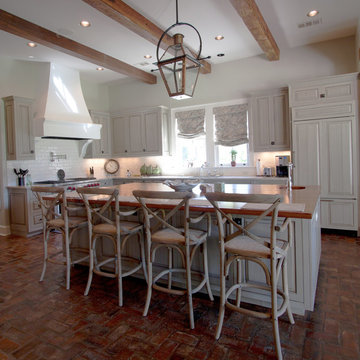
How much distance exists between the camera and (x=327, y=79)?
177 inches

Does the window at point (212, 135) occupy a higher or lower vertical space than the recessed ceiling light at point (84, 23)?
lower

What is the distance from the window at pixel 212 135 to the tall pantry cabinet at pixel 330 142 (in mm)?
1309

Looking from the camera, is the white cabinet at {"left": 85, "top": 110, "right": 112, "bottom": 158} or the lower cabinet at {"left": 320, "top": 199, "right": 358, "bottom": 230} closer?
the lower cabinet at {"left": 320, "top": 199, "right": 358, "bottom": 230}

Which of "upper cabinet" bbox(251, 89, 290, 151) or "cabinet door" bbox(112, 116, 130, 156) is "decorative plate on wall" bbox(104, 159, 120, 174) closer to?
"cabinet door" bbox(112, 116, 130, 156)

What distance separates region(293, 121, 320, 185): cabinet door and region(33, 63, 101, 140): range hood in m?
4.01

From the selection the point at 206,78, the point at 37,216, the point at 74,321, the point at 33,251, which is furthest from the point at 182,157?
the point at 74,321

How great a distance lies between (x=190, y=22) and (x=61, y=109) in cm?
→ 296

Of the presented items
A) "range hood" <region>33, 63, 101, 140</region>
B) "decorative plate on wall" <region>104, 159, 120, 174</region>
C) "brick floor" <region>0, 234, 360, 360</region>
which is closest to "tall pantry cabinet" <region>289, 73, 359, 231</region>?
"brick floor" <region>0, 234, 360, 360</region>

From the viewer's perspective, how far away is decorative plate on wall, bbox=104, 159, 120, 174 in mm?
7273

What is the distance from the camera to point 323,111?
14.9 feet

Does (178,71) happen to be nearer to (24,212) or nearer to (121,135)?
(24,212)

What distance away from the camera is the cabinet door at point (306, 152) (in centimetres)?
462

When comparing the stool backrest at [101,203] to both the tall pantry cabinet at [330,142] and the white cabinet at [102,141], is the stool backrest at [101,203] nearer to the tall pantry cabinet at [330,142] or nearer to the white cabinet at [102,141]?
the tall pantry cabinet at [330,142]

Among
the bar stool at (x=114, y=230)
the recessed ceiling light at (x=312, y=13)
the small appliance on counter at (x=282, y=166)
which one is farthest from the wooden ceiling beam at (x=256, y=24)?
the bar stool at (x=114, y=230)
